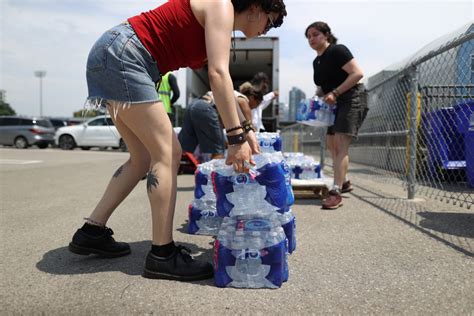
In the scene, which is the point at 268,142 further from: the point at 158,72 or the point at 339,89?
the point at 158,72

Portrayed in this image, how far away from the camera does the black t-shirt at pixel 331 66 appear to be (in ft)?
14.0

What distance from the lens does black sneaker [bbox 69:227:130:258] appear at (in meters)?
2.37

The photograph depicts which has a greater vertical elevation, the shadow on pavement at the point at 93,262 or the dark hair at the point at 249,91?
the dark hair at the point at 249,91

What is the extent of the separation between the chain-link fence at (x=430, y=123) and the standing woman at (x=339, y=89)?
0.73m

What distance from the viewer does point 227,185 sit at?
2.15 meters

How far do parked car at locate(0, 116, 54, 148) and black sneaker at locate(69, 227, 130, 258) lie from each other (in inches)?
794

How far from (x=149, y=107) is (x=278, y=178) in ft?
2.60

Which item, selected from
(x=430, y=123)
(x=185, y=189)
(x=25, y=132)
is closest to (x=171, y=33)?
(x=185, y=189)

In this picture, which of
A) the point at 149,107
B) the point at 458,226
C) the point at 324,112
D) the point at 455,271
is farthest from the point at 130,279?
the point at 324,112

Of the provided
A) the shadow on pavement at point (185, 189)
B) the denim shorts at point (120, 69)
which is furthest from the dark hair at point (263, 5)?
the shadow on pavement at point (185, 189)

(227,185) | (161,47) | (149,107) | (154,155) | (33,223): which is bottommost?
(33,223)

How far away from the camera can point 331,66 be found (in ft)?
14.3

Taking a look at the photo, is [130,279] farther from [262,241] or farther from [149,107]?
[149,107]

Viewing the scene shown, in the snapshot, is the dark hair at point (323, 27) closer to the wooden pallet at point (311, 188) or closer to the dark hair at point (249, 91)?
the dark hair at point (249, 91)
